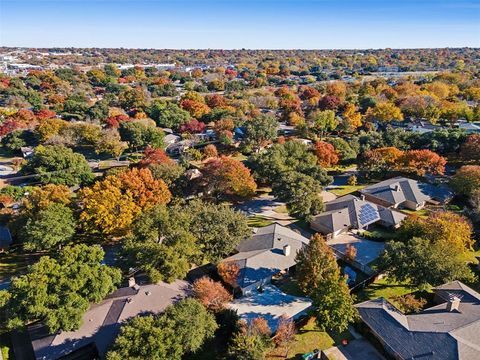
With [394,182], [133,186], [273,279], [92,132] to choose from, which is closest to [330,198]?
[394,182]

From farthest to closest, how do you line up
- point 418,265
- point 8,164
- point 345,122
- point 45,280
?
point 345,122 < point 8,164 < point 418,265 < point 45,280

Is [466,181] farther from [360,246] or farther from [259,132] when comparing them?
[259,132]

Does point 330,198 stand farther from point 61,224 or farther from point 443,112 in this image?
point 443,112

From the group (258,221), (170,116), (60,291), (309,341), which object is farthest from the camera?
(170,116)

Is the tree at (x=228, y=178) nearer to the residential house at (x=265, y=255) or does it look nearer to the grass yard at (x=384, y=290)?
the residential house at (x=265, y=255)

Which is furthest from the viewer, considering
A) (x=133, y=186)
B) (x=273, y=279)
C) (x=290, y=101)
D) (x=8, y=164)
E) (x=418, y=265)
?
(x=290, y=101)

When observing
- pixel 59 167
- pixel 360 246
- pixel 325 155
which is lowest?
pixel 360 246

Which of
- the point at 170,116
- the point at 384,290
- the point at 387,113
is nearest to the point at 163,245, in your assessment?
the point at 384,290
